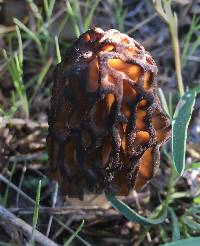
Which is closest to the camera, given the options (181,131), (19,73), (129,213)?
(181,131)

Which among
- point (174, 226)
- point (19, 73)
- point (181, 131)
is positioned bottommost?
point (174, 226)

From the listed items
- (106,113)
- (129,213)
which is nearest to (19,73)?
(106,113)

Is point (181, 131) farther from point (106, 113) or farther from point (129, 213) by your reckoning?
point (129, 213)

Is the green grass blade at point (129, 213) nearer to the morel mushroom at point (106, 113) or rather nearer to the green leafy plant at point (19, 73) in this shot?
the morel mushroom at point (106, 113)

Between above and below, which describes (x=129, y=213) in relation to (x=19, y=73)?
below

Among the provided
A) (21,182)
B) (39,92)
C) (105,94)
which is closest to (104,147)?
(105,94)

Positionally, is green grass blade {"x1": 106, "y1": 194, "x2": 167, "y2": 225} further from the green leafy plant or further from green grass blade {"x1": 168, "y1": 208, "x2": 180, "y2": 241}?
the green leafy plant

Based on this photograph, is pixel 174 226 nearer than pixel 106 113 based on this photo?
No

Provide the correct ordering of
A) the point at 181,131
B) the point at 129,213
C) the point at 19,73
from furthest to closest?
the point at 19,73, the point at 129,213, the point at 181,131
